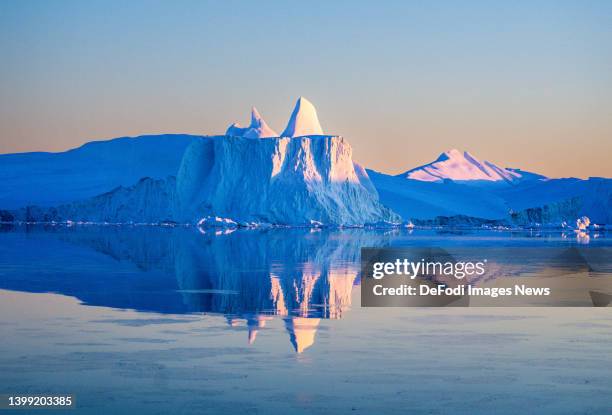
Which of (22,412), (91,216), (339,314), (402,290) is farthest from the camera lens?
(91,216)

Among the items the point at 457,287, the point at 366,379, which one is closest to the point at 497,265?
the point at 457,287

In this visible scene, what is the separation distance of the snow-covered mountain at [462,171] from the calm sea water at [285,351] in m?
72.3

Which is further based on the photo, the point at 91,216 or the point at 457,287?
the point at 91,216

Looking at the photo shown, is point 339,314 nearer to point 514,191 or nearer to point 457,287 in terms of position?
point 457,287

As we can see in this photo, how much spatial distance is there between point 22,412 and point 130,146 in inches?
2991

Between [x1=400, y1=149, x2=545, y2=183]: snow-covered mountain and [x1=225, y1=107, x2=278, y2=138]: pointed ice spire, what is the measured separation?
23.7 metres

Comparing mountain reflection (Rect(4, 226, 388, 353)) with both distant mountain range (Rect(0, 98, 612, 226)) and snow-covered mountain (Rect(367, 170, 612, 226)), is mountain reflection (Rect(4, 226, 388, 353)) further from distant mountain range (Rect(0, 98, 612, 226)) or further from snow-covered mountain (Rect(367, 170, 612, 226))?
snow-covered mountain (Rect(367, 170, 612, 226))

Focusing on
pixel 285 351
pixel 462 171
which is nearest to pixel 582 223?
pixel 462 171

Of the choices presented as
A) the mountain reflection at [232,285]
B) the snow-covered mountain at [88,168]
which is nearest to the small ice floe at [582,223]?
the mountain reflection at [232,285]

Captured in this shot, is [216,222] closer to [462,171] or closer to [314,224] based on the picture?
[314,224]

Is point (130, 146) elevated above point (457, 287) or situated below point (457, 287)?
above

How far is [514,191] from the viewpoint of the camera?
7944 centimetres

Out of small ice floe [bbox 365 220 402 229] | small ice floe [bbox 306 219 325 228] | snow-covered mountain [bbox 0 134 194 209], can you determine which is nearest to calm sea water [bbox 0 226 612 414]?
small ice floe [bbox 306 219 325 228]

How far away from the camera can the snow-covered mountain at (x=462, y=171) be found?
85.3 meters
